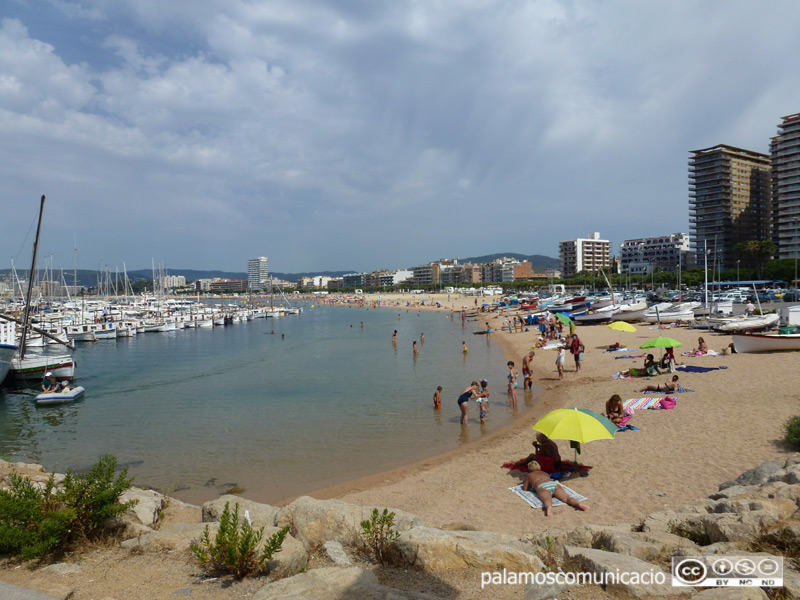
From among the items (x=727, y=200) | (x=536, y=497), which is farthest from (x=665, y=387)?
(x=727, y=200)

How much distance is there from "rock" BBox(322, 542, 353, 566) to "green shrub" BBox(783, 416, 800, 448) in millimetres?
9365

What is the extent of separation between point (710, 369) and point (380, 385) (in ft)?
44.8

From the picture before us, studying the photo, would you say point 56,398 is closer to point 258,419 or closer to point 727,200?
point 258,419

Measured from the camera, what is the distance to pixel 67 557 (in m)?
4.87

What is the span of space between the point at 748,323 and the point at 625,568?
2853 cm

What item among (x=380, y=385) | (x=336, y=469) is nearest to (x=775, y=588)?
(x=336, y=469)

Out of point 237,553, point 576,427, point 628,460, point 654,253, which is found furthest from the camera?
point 654,253

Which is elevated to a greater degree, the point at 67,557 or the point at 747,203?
the point at 747,203

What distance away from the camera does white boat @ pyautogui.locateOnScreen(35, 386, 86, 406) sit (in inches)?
785

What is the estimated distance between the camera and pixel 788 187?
93812 mm

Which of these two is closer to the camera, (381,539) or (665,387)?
(381,539)

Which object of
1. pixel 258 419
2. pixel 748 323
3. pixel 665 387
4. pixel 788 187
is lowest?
pixel 258 419

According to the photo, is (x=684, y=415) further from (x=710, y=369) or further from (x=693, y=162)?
(x=693, y=162)

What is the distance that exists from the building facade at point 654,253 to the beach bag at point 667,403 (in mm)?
128725
